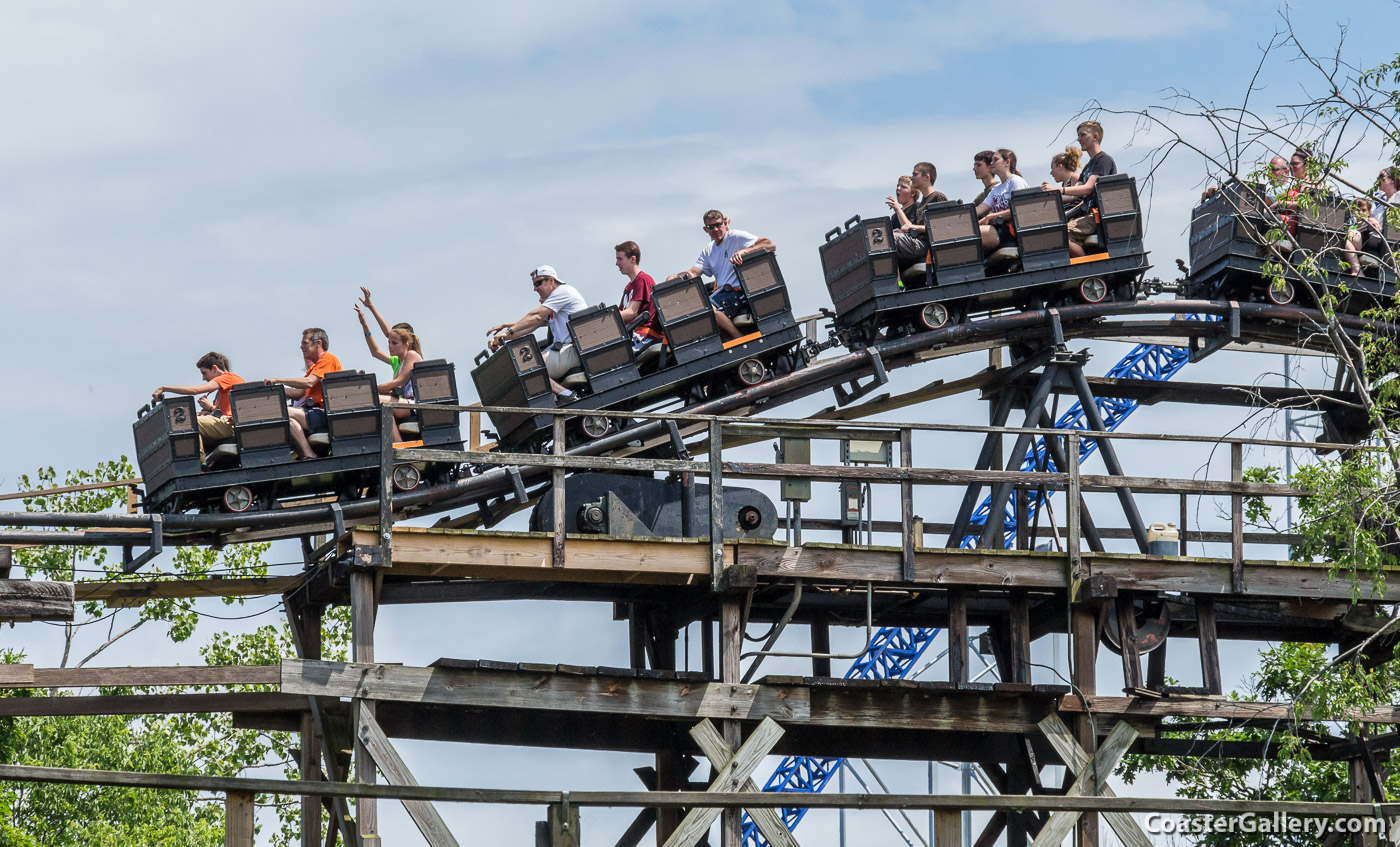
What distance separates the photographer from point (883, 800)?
8234 millimetres

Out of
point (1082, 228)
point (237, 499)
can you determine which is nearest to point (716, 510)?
point (237, 499)

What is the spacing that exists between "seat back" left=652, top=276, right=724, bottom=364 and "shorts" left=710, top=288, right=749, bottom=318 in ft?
1.06

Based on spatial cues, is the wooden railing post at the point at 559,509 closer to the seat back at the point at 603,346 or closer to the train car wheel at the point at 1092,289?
the seat back at the point at 603,346

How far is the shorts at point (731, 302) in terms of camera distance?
16359 mm

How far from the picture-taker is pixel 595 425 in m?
15.9

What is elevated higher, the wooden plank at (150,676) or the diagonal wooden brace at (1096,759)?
the wooden plank at (150,676)

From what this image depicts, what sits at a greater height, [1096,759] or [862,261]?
[862,261]

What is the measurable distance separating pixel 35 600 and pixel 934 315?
9388mm

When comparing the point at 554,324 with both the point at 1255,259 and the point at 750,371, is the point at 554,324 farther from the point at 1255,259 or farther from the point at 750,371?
the point at 1255,259

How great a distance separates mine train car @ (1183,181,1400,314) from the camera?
17219 mm

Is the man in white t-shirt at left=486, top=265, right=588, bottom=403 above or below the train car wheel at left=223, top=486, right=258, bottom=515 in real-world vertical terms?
above

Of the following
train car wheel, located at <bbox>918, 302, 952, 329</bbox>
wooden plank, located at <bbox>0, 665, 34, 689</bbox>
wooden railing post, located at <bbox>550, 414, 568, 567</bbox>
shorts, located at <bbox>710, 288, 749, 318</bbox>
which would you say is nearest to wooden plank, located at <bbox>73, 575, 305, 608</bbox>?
wooden plank, located at <bbox>0, 665, 34, 689</bbox>

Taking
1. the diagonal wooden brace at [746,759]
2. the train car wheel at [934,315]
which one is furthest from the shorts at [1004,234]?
the diagonal wooden brace at [746,759]

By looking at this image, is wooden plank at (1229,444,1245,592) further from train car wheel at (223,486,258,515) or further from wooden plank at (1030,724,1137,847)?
train car wheel at (223,486,258,515)
